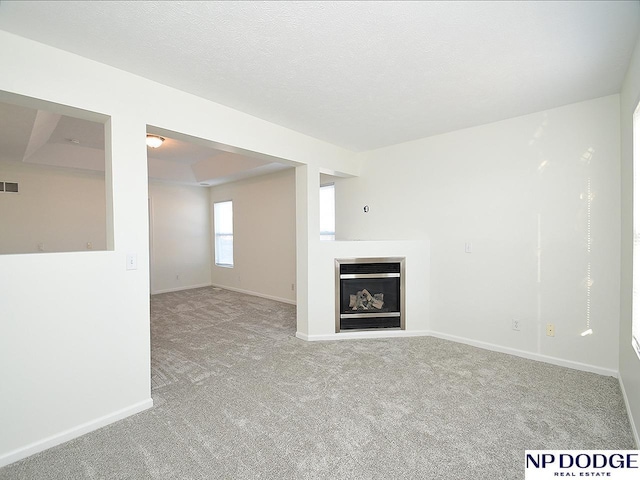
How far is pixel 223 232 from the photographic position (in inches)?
291

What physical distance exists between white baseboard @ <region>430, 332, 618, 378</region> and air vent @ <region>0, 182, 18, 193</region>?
21.2 feet

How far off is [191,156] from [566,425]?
6.38m

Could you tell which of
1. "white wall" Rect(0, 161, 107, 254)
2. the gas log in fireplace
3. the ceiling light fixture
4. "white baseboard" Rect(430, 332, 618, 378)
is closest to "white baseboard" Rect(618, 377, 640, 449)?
"white baseboard" Rect(430, 332, 618, 378)

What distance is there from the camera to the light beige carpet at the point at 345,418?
1.71 m

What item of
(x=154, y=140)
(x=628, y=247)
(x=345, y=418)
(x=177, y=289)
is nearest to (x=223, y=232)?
(x=177, y=289)

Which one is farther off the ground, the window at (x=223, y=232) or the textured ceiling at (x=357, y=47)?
the textured ceiling at (x=357, y=47)

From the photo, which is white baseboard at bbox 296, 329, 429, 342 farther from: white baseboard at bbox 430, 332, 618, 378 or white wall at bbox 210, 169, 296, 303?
white wall at bbox 210, 169, 296, 303

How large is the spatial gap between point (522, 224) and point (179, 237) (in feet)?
21.3

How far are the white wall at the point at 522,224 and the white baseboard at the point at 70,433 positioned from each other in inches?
126

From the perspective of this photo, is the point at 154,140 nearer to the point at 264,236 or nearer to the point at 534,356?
the point at 264,236

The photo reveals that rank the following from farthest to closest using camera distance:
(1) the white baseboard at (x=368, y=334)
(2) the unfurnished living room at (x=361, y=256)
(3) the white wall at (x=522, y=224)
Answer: (1) the white baseboard at (x=368, y=334) < (3) the white wall at (x=522, y=224) < (2) the unfurnished living room at (x=361, y=256)

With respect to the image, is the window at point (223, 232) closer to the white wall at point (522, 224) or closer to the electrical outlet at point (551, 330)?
the white wall at point (522, 224)

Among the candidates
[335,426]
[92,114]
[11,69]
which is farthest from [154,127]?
[335,426]

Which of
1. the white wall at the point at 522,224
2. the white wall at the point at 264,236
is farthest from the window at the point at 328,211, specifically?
the white wall at the point at 522,224
